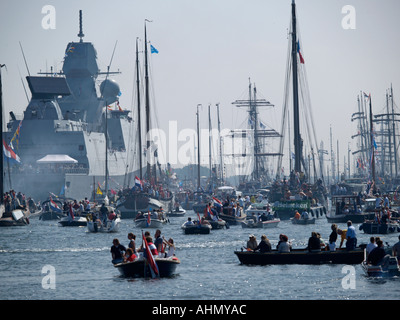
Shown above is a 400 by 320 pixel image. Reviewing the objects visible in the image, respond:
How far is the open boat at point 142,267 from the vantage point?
114ft

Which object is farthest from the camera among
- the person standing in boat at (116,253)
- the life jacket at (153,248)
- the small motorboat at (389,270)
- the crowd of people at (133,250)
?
the person standing in boat at (116,253)

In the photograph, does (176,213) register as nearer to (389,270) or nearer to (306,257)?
(306,257)

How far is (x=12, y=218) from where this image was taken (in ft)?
228

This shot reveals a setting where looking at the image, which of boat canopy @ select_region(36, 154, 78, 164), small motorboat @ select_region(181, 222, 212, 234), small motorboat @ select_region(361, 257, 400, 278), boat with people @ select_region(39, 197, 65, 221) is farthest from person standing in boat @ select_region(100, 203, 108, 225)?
boat canopy @ select_region(36, 154, 78, 164)

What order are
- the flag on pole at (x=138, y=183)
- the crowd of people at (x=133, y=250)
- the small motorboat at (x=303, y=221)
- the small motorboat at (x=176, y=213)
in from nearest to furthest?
the crowd of people at (x=133, y=250)
the small motorboat at (x=303, y=221)
the flag on pole at (x=138, y=183)
the small motorboat at (x=176, y=213)

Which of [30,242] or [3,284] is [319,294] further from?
[30,242]

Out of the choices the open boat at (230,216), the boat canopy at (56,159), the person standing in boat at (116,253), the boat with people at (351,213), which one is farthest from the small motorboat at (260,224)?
the boat canopy at (56,159)

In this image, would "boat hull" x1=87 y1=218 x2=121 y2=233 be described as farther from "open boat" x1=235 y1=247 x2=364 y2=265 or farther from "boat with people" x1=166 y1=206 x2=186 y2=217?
"boat with people" x1=166 y1=206 x2=186 y2=217

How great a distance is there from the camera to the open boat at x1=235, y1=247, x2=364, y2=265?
38344mm

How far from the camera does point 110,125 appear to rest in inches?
5027

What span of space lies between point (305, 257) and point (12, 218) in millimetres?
36889

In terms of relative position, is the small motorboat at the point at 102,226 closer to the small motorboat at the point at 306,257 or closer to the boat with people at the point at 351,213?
the boat with people at the point at 351,213

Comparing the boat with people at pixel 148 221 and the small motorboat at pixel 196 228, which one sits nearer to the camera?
the small motorboat at pixel 196 228
